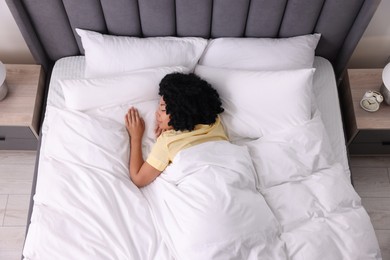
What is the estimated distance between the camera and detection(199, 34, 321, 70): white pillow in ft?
5.33

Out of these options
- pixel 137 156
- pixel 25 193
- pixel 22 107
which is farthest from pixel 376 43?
pixel 25 193

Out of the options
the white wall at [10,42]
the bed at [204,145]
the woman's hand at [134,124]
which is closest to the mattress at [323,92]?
the bed at [204,145]

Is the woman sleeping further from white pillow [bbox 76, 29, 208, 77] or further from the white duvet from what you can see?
white pillow [bbox 76, 29, 208, 77]

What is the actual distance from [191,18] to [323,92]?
0.68 meters

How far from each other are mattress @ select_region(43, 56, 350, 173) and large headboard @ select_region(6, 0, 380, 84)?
0.09 meters

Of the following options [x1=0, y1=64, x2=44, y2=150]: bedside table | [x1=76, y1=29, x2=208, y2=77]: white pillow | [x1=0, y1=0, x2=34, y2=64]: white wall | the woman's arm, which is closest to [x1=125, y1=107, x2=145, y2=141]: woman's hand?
the woman's arm

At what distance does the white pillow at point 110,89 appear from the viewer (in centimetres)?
151

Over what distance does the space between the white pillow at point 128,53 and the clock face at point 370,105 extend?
810mm

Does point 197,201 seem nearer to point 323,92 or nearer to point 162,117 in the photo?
point 162,117

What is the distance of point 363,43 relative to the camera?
192 cm

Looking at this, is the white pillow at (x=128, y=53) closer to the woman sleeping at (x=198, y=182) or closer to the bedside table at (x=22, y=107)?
the woman sleeping at (x=198, y=182)

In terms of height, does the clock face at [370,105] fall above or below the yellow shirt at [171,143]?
below

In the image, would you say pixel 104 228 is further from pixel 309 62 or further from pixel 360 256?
pixel 309 62

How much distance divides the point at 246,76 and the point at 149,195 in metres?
0.61
